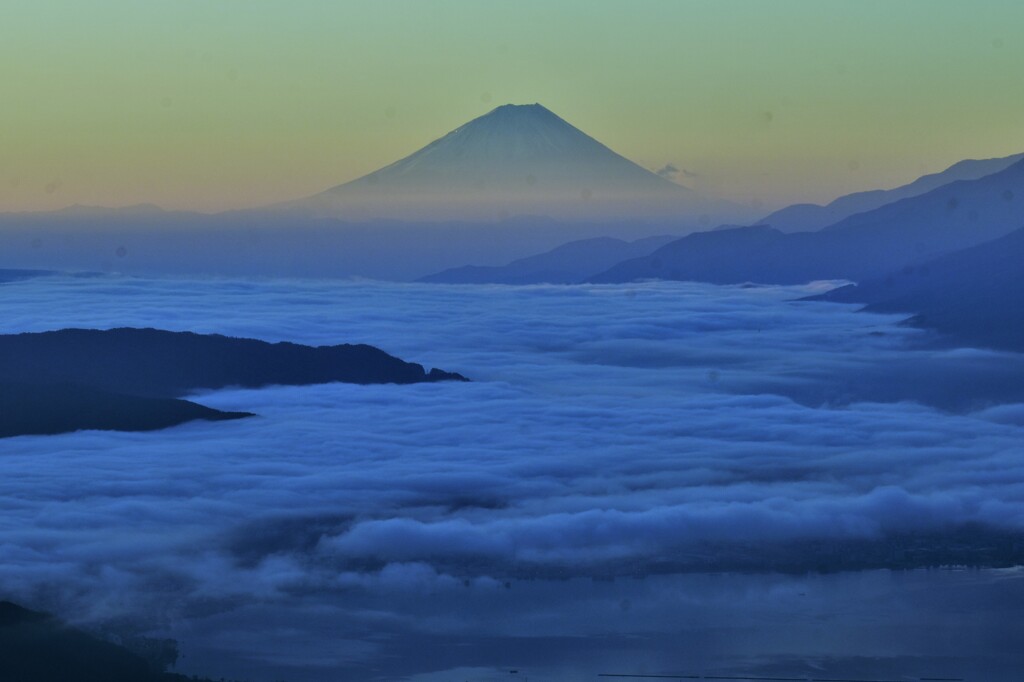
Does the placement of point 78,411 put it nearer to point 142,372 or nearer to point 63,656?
point 142,372

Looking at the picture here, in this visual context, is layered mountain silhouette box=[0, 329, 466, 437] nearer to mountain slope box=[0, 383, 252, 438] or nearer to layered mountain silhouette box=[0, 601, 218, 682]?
mountain slope box=[0, 383, 252, 438]

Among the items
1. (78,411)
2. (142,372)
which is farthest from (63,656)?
(142,372)

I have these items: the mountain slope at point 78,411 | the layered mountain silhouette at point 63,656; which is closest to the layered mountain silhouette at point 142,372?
the mountain slope at point 78,411

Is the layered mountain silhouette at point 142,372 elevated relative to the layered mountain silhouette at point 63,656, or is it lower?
elevated

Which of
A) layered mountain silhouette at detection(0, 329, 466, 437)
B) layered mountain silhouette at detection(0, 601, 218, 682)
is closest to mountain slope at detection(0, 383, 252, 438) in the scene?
layered mountain silhouette at detection(0, 329, 466, 437)

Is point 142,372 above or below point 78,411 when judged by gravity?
above

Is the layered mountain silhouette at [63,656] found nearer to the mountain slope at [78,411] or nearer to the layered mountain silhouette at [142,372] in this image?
the mountain slope at [78,411]

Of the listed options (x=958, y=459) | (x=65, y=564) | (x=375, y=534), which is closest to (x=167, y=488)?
(x=375, y=534)

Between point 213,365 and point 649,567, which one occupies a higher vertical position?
point 213,365

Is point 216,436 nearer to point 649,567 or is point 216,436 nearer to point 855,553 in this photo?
point 649,567
